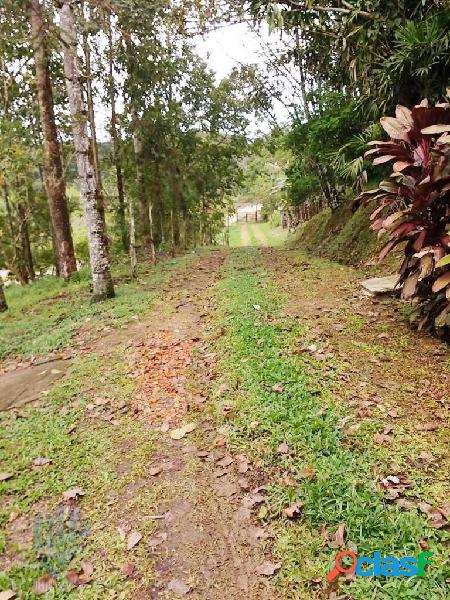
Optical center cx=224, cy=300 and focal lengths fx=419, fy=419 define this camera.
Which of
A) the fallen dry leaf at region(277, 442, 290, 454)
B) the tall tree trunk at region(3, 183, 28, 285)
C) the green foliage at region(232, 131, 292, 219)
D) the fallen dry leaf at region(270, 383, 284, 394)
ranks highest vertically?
the green foliage at region(232, 131, 292, 219)

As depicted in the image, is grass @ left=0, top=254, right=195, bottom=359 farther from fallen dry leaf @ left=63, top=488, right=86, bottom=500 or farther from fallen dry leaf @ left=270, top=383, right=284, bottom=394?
fallen dry leaf @ left=270, top=383, right=284, bottom=394

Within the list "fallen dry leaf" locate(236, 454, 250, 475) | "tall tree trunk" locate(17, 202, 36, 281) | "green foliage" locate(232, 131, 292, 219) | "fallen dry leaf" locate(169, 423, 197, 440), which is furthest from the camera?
"green foliage" locate(232, 131, 292, 219)

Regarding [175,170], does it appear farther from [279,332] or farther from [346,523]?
[346,523]

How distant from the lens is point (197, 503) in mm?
3064

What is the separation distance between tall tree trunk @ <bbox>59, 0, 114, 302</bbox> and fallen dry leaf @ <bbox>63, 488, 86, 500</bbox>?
19.3 feet

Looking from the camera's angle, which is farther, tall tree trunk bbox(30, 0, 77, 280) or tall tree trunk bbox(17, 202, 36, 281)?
tall tree trunk bbox(17, 202, 36, 281)

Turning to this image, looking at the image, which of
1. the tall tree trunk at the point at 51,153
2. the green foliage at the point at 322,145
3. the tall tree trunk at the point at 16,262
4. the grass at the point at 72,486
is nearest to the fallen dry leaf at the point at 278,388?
the grass at the point at 72,486

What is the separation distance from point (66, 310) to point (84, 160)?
3143mm

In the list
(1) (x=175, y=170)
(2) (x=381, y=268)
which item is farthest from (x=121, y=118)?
(2) (x=381, y=268)

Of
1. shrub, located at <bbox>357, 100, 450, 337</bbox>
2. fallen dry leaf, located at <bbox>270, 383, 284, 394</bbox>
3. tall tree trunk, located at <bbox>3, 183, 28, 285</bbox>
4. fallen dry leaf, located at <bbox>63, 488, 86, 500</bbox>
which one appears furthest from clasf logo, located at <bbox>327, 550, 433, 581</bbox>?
tall tree trunk, located at <bbox>3, 183, 28, 285</bbox>

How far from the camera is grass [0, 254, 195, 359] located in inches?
280

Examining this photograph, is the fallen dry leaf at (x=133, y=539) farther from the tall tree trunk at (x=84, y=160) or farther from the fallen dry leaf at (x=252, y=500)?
the tall tree trunk at (x=84, y=160)

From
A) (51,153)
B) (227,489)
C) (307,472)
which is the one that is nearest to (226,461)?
(227,489)

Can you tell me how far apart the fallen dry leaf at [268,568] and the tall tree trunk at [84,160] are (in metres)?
7.11
